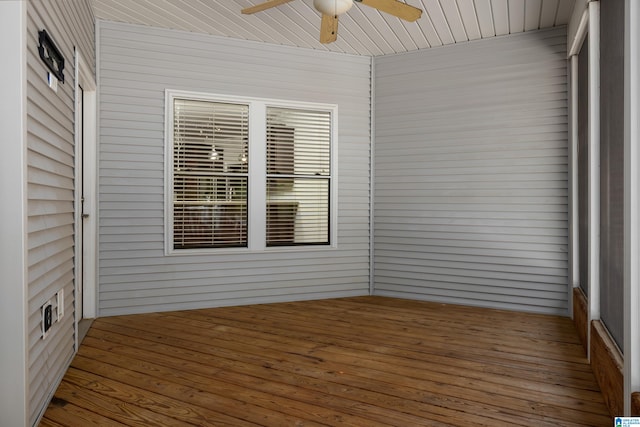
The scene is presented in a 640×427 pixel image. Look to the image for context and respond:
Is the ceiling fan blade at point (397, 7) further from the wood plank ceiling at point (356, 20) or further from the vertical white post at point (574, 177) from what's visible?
the vertical white post at point (574, 177)

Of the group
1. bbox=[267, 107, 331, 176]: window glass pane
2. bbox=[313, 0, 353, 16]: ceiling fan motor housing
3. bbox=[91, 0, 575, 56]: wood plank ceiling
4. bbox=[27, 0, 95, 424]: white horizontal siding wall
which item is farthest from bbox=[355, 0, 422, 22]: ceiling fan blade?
bbox=[267, 107, 331, 176]: window glass pane

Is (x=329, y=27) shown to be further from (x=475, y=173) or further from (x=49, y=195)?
(x=475, y=173)

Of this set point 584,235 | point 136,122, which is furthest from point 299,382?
point 136,122

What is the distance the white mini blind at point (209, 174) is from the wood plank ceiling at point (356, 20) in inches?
31.8

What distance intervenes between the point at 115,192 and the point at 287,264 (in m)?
1.97

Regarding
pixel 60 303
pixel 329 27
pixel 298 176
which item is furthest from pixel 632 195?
pixel 298 176

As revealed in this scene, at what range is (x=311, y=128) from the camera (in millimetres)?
5328

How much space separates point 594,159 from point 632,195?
119cm

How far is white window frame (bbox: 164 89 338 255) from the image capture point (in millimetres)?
4668

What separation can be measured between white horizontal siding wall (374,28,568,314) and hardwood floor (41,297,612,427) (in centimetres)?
54

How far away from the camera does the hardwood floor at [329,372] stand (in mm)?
2428

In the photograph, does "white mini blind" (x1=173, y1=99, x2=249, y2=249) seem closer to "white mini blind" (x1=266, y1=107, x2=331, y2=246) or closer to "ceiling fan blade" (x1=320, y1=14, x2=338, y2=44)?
"white mini blind" (x1=266, y1=107, x2=331, y2=246)

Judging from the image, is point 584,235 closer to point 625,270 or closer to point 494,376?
point 494,376

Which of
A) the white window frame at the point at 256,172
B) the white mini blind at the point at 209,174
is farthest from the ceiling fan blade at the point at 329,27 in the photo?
the white mini blind at the point at 209,174
